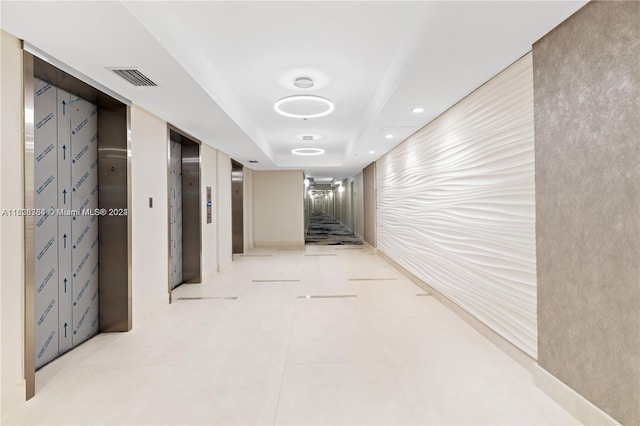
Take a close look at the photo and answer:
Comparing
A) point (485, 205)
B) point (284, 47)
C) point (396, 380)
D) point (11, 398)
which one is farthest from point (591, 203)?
point (11, 398)

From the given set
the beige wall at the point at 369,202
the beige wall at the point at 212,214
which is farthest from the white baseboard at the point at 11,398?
the beige wall at the point at 369,202

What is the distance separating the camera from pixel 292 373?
122 inches

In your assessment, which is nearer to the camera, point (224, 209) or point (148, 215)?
point (148, 215)

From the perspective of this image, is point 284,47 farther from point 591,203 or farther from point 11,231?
point 591,203

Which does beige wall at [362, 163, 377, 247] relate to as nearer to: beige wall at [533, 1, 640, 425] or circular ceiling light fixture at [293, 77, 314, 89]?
circular ceiling light fixture at [293, 77, 314, 89]

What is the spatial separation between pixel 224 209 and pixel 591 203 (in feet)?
25.5

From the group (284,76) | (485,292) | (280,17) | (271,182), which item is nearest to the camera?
(280,17)

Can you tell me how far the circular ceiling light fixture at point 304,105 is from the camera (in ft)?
16.9

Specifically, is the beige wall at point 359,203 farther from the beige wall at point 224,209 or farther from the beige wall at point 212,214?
the beige wall at point 212,214

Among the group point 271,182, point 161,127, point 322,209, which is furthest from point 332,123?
point 322,209

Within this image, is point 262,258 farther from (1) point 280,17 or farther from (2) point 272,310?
(1) point 280,17

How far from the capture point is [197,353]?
3.56 m

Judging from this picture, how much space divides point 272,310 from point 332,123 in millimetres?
4431

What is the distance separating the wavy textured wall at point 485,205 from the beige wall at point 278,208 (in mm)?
7258
